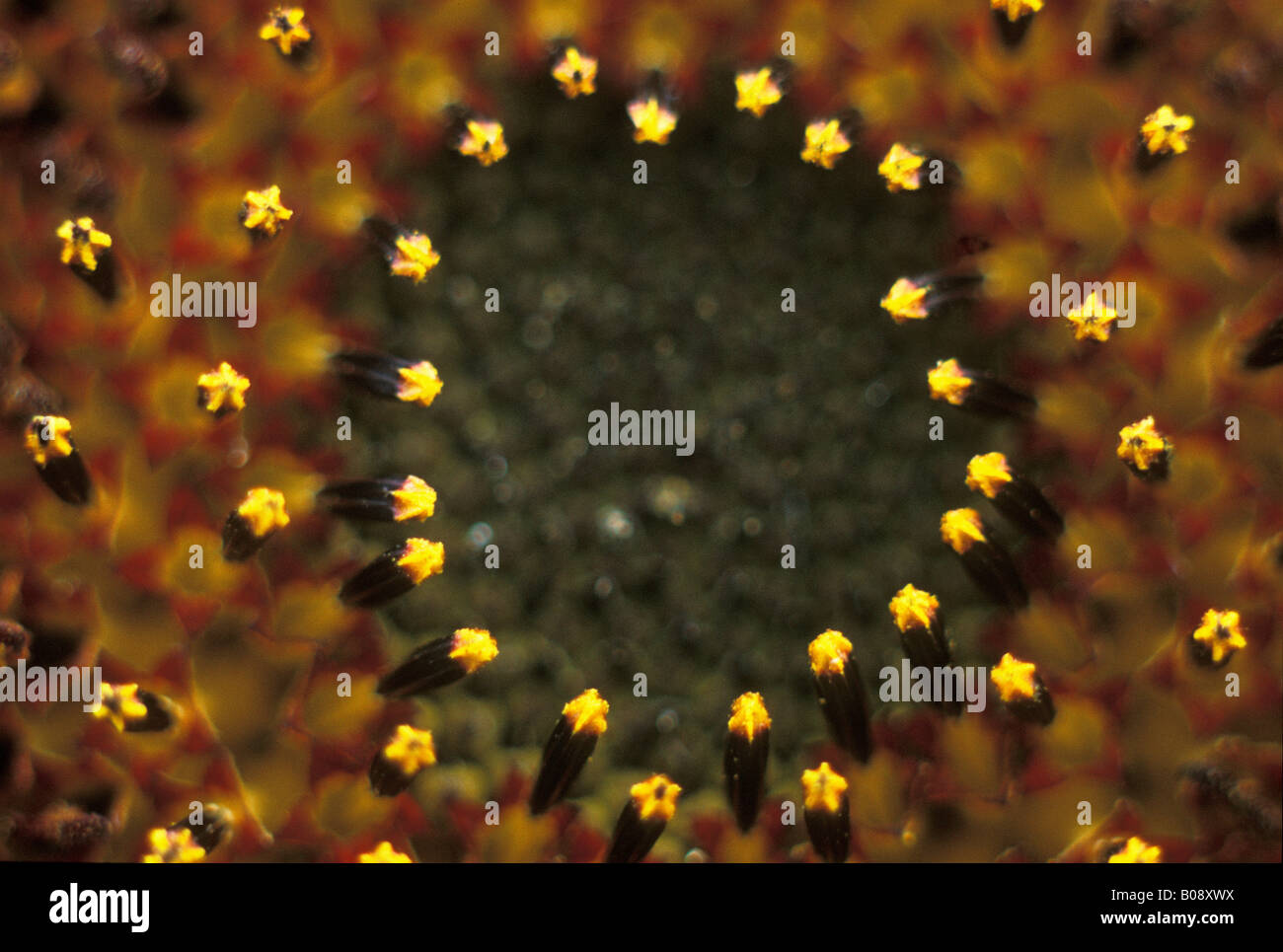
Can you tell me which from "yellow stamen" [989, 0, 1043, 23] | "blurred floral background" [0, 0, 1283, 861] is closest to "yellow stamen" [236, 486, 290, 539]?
"blurred floral background" [0, 0, 1283, 861]

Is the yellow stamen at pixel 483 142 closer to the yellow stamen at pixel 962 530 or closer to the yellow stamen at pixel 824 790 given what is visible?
the yellow stamen at pixel 962 530

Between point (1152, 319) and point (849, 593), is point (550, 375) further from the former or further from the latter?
point (1152, 319)

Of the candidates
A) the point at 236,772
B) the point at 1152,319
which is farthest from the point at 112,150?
the point at 1152,319

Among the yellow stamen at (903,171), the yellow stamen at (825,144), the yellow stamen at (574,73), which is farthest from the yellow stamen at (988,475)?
the yellow stamen at (574,73)

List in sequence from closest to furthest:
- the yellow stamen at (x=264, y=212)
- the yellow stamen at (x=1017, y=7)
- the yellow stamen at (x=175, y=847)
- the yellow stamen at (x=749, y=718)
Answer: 1. the yellow stamen at (x=175, y=847)
2. the yellow stamen at (x=749, y=718)
3. the yellow stamen at (x=264, y=212)
4. the yellow stamen at (x=1017, y=7)
